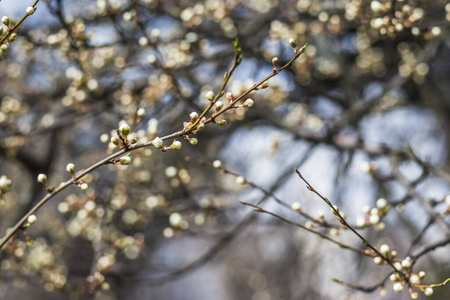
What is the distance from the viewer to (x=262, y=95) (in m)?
3.76

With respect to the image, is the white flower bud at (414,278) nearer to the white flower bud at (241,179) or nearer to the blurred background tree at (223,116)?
the blurred background tree at (223,116)

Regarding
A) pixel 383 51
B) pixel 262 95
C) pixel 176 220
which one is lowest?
pixel 176 220

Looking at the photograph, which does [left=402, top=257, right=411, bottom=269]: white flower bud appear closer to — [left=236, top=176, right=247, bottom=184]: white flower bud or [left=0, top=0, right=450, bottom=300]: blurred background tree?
[left=0, top=0, right=450, bottom=300]: blurred background tree

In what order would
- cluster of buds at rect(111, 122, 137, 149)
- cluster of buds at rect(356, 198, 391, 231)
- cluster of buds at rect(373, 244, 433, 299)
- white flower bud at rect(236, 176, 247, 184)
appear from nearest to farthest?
cluster of buds at rect(111, 122, 137, 149) → cluster of buds at rect(373, 244, 433, 299) → cluster of buds at rect(356, 198, 391, 231) → white flower bud at rect(236, 176, 247, 184)

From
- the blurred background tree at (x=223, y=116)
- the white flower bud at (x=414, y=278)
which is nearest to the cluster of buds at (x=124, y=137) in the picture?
the blurred background tree at (x=223, y=116)

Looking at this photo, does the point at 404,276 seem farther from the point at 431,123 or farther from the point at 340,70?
the point at 431,123

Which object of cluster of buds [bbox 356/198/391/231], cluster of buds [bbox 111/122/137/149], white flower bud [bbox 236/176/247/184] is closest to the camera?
cluster of buds [bbox 111/122/137/149]

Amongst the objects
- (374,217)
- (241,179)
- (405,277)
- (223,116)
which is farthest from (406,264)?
(223,116)

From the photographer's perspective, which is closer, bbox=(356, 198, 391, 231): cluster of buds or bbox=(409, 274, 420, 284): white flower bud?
A: bbox=(409, 274, 420, 284): white flower bud

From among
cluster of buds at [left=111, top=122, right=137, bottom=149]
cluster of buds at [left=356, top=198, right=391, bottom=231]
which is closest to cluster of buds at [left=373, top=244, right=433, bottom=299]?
cluster of buds at [left=356, top=198, right=391, bottom=231]

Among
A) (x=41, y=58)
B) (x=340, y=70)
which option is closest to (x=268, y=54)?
(x=340, y=70)

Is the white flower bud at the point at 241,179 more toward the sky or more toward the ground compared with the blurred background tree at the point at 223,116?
more toward the ground

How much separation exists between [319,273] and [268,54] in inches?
118

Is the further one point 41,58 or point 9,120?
point 41,58
